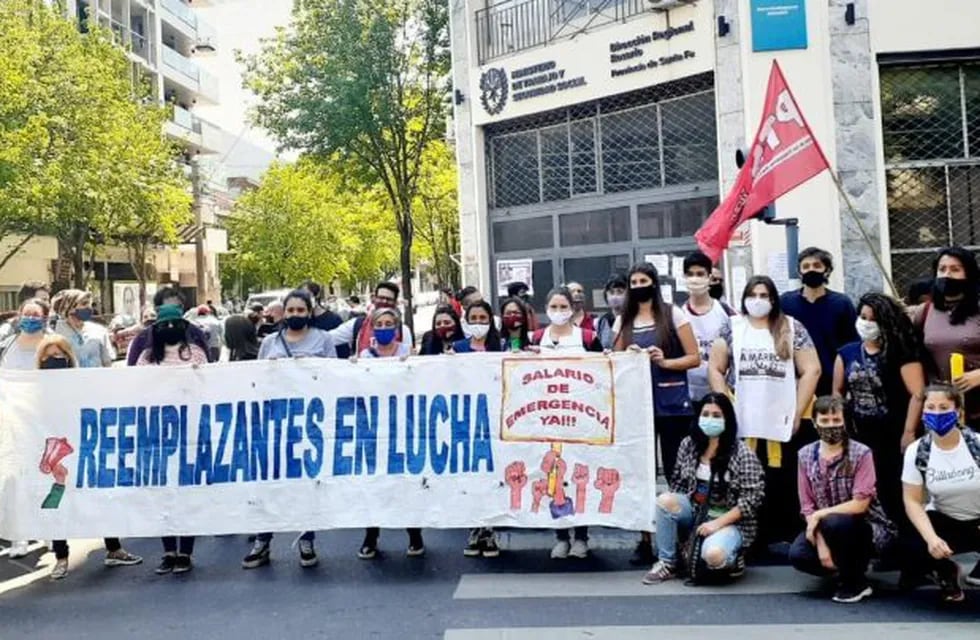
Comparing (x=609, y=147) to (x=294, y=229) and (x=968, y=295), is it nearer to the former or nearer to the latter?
(x=968, y=295)

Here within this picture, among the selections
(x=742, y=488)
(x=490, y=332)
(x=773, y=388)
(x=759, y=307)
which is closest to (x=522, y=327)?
(x=490, y=332)

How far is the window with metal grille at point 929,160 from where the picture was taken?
11094 millimetres

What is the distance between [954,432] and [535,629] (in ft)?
7.91

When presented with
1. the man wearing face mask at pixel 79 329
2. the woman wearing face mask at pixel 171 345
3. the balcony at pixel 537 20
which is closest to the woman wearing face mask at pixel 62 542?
the woman wearing face mask at pixel 171 345

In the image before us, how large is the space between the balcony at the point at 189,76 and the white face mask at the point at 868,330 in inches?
1772

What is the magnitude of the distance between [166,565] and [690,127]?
862cm

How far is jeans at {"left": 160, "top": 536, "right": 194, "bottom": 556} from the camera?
6.56 metres

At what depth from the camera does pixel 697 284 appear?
21.8 ft

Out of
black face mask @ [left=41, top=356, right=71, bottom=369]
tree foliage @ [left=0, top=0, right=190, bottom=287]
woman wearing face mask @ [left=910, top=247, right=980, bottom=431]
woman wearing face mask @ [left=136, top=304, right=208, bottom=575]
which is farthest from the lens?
tree foliage @ [left=0, top=0, right=190, bottom=287]

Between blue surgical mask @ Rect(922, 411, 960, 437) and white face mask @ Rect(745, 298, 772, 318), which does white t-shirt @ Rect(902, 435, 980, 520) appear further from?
white face mask @ Rect(745, 298, 772, 318)

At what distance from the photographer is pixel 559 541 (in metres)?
6.52

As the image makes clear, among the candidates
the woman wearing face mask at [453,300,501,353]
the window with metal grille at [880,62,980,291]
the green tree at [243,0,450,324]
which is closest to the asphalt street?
the woman wearing face mask at [453,300,501,353]

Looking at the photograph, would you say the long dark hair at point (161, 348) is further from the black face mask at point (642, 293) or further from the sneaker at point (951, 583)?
the sneaker at point (951, 583)

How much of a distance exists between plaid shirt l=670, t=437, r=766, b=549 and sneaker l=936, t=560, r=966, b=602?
1015 millimetres
